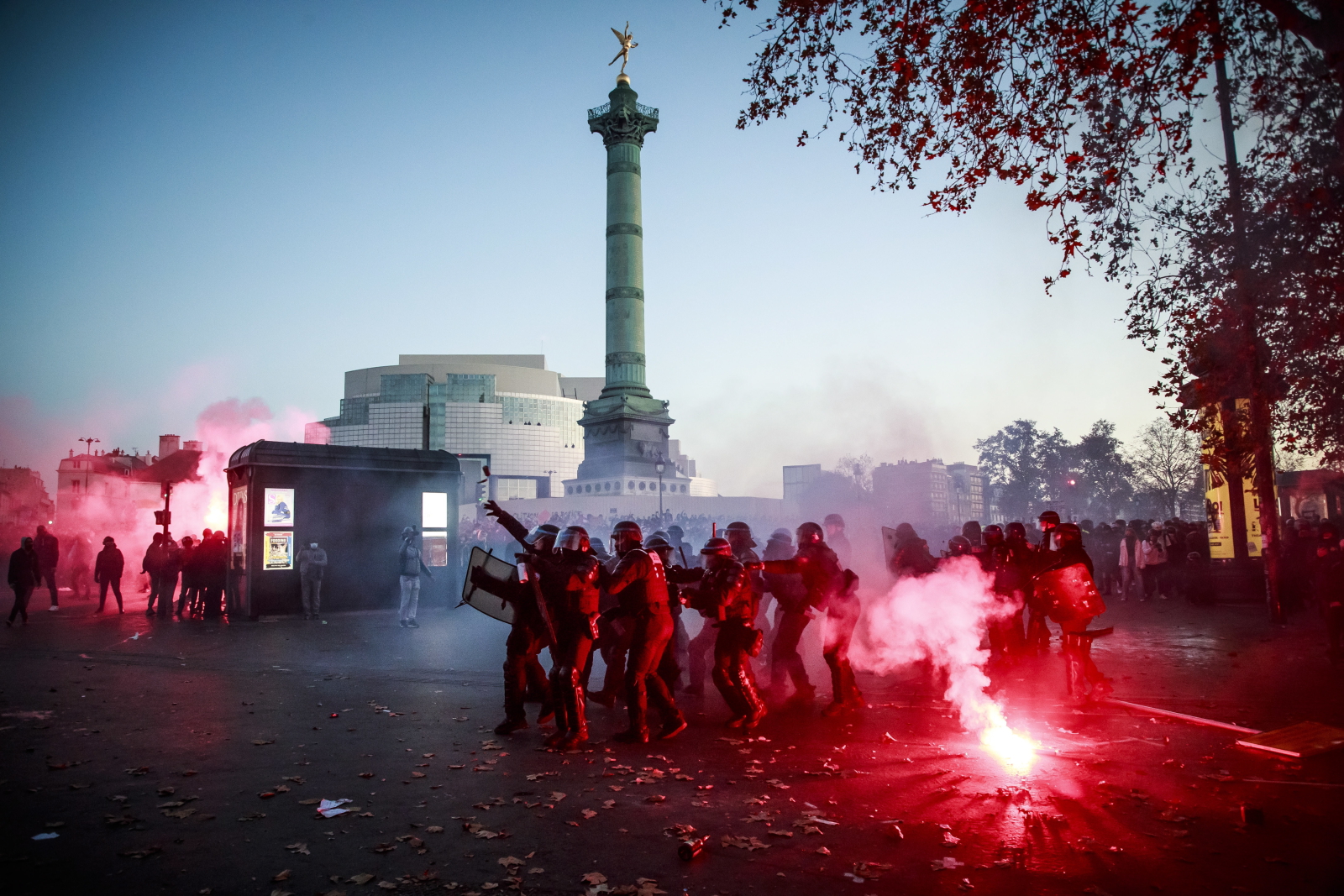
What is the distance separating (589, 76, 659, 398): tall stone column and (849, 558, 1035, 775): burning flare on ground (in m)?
55.0

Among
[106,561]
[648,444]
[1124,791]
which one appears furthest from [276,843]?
[648,444]

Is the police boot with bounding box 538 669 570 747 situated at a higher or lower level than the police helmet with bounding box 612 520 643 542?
lower

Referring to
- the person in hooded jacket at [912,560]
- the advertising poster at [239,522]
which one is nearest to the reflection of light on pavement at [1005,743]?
the person in hooded jacket at [912,560]

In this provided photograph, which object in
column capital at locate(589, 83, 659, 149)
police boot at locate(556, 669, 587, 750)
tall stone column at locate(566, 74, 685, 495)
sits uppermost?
column capital at locate(589, 83, 659, 149)

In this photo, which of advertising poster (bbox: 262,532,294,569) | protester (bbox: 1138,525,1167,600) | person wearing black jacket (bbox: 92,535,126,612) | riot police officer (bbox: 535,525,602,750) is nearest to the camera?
riot police officer (bbox: 535,525,602,750)

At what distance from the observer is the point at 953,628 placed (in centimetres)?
966

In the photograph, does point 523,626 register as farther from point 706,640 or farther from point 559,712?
point 706,640

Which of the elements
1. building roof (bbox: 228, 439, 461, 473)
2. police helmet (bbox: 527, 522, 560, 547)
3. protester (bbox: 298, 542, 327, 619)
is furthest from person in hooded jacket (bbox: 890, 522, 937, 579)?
protester (bbox: 298, 542, 327, 619)

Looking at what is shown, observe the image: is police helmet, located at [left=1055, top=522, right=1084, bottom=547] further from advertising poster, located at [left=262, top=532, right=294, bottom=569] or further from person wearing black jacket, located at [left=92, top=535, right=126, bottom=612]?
person wearing black jacket, located at [left=92, top=535, right=126, bottom=612]

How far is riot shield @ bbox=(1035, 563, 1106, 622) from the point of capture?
833cm

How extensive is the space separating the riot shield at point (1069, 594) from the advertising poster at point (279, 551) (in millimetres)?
16120

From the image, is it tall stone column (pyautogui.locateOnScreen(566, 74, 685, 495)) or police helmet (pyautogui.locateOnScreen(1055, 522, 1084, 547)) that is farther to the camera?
tall stone column (pyautogui.locateOnScreen(566, 74, 685, 495))

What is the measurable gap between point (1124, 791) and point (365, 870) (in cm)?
501

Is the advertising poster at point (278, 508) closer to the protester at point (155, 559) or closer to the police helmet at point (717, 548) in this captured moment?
the protester at point (155, 559)
